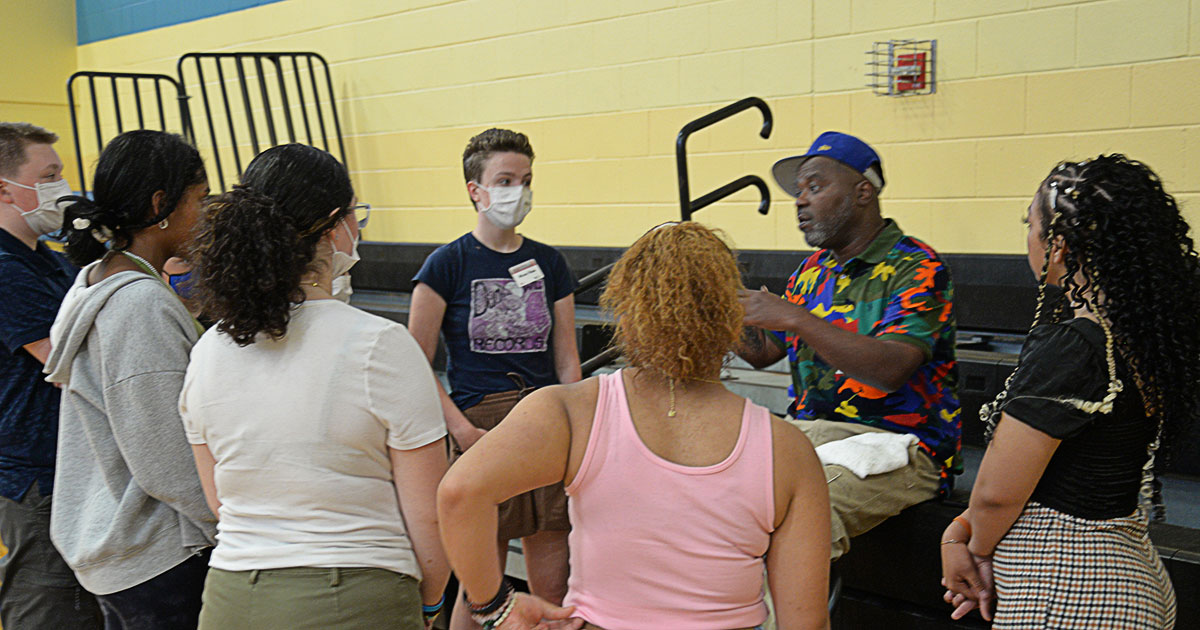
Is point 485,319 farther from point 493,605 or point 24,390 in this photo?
point 493,605

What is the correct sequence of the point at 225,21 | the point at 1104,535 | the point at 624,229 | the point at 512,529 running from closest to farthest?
1. the point at 1104,535
2. the point at 512,529
3. the point at 624,229
4. the point at 225,21

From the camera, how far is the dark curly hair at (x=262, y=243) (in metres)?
1.38

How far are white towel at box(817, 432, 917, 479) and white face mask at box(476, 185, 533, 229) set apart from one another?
987 mm

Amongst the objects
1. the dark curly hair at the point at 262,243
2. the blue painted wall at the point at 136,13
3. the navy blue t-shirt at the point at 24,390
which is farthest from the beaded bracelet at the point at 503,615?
the blue painted wall at the point at 136,13

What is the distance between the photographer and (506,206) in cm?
260

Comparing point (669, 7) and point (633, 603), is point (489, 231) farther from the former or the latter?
point (669, 7)

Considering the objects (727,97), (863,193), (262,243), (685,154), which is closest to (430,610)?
(262,243)

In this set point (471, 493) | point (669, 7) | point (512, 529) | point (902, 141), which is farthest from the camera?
point (669, 7)

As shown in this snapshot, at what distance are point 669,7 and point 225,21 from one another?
Answer: 3.36m

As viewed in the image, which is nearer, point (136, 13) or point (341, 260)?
point (341, 260)

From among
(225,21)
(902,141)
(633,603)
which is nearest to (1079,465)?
(633,603)

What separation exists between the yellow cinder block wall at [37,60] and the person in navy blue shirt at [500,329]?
6.03 metres

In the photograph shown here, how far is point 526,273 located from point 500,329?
0.16 m

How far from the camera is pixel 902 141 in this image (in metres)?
3.75
